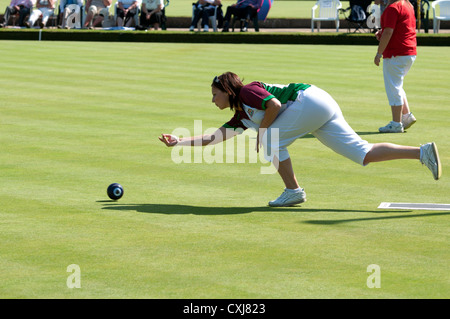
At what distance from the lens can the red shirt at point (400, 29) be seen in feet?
40.5

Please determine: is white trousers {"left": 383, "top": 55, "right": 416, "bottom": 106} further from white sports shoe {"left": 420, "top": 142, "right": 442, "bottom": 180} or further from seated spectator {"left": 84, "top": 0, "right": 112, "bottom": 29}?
seated spectator {"left": 84, "top": 0, "right": 112, "bottom": 29}

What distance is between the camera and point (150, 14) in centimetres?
3059

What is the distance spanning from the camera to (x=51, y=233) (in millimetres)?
7242

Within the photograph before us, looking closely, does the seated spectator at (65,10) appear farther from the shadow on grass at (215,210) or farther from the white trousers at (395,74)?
the shadow on grass at (215,210)

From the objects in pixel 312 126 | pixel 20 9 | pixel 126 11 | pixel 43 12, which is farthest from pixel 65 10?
pixel 312 126

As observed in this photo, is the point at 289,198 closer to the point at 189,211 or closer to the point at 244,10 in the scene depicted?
the point at 189,211

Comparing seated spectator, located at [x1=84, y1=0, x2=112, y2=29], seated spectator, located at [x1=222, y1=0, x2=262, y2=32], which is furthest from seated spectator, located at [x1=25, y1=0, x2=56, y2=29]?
seated spectator, located at [x1=222, y1=0, x2=262, y2=32]

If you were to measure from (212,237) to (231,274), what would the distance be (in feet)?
3.44

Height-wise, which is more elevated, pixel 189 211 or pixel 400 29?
pixel 400 29

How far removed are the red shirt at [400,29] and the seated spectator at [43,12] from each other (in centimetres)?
1967

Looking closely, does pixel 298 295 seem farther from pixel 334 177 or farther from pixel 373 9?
pixel 373 9

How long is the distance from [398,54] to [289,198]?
16.4 feet

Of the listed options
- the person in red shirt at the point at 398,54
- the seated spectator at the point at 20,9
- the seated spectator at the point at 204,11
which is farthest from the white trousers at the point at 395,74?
the seated spectator at the point at 20,9
